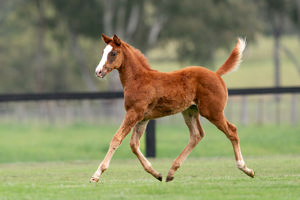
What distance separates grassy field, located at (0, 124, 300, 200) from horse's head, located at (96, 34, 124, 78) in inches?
58.6

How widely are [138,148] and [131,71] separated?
3.52ft

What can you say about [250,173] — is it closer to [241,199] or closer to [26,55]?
[241,199]

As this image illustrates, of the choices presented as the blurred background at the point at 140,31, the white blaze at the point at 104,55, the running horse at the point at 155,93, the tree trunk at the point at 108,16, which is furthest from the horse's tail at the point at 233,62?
the tree trunk at the point at 108,16

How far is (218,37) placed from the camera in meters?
35.6

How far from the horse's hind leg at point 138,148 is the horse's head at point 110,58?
927mm

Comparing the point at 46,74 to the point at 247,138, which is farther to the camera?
the point at 46,74

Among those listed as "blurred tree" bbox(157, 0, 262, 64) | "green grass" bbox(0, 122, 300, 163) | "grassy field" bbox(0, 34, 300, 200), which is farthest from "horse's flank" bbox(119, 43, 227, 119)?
"blurred tree" bbox(157, 0, 262, 64)

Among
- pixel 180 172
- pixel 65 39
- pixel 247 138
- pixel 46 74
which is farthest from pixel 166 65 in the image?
pixel 180 172

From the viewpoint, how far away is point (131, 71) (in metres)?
8.58

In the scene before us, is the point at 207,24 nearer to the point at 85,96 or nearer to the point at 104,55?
the point at 85,96

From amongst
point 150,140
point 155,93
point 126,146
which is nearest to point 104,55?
point 155,93

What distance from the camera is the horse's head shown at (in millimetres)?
8160

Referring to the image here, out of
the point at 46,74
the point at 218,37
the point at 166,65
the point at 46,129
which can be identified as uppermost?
the point at 218,37

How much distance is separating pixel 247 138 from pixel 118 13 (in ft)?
58.4
